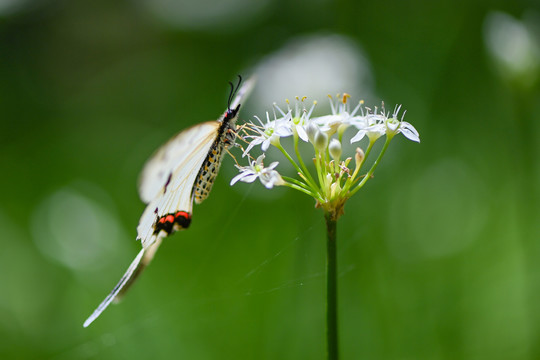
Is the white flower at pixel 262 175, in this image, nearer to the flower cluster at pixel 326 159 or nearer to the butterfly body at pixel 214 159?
the flower cluster at pixel 326 159

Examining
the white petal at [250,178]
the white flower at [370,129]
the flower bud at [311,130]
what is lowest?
the white petal at [250,178]

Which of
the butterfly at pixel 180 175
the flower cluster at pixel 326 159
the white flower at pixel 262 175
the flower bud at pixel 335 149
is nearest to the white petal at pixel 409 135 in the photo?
the flower cluster at pixel 326 159

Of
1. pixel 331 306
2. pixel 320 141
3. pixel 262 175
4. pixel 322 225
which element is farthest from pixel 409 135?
pixel 322 225

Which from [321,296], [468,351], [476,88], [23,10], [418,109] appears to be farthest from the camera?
[23,10]

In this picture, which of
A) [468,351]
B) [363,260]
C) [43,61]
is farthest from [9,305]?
[43,61]

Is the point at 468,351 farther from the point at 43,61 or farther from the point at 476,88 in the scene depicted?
the point at 43,61

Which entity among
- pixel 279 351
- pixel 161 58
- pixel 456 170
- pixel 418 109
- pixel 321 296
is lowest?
pixel 279 351

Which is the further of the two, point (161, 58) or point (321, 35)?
point (161, 58)

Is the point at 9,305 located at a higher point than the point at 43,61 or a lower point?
lower
